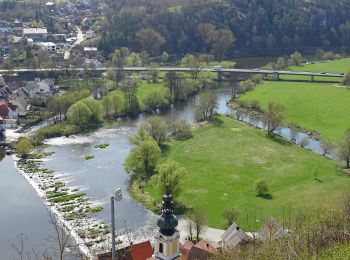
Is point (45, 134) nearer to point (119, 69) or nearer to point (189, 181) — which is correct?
point (189, 181)

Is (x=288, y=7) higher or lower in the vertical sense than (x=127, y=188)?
higher

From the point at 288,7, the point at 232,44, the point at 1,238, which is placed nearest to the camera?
the point at 1,238

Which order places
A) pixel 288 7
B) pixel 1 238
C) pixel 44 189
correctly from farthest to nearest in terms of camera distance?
pixel 288 7
pixel 44 189
pixel 1 238

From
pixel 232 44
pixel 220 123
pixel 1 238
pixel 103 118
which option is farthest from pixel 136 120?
pixel 232 44

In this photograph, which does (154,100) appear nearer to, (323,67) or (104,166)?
(104,166)

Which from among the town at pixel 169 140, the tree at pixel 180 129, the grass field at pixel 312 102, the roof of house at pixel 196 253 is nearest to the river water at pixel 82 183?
the town at pixel 169 140

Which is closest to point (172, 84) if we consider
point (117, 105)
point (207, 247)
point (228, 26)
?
point (117, 105)

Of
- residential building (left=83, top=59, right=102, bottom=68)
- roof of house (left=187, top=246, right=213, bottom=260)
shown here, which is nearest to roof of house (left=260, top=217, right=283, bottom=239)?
roof of house (left=187, top=246, right=213, bottom=260)

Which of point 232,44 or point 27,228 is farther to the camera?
point 232,44

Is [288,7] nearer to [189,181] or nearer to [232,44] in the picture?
[232,44]
